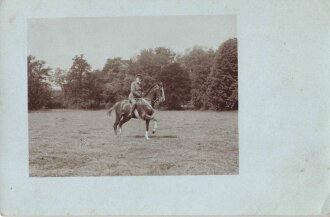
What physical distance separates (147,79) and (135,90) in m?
0.14

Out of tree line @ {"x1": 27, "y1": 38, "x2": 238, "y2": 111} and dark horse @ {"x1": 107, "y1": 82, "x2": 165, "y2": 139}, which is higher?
tree line @ {"x1": 27, "y1": 38, "x2": 238, "y2": 111}

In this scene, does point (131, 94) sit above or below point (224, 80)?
below

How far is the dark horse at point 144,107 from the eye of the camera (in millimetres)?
3670

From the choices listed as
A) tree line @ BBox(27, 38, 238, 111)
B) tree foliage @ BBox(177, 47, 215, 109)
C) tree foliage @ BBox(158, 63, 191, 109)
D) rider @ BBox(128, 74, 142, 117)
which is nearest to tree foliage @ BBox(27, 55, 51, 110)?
tree line @ BBox(27, 38, 238, 111)

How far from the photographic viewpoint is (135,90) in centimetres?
370

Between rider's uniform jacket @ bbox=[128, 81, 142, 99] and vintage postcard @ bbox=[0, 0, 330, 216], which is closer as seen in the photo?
vintage postcard @ bbox=[0, 0, 330, 216]

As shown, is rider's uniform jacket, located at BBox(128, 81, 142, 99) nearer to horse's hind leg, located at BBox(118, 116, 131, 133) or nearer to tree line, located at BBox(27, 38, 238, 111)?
tree line, located at BBox(27, 38, 238, 111)

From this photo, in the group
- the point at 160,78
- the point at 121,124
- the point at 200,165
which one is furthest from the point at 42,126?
the point at 200,165

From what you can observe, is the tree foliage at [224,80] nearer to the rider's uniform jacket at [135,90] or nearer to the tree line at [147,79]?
the tree line at [147,79]

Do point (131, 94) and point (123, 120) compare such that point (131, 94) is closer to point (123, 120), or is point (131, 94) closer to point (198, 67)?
point (123, 120)

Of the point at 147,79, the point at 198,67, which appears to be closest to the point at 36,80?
the point at 147,79

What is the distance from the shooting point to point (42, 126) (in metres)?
3.66

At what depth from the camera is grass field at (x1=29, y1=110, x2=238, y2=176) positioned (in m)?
3.62

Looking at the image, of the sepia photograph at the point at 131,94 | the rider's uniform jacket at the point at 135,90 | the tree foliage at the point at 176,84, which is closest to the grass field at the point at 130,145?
the sepia photograph at the point at 131,94
